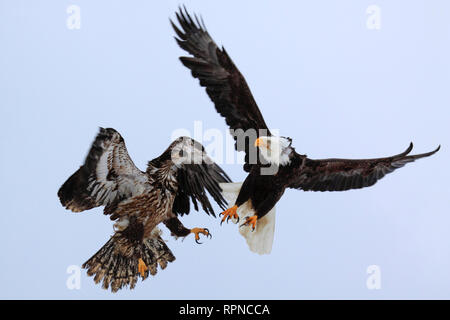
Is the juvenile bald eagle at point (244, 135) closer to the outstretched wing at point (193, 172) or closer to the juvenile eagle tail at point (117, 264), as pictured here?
the outstretched wing at point (193, 172)

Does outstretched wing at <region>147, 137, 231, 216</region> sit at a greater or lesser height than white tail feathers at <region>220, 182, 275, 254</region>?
greater

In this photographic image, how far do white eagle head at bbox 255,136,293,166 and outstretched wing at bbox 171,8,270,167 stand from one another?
0.32ft

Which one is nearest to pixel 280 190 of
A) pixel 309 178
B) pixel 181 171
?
pixel 309 178

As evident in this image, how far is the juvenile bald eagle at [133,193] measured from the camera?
622 centimetres

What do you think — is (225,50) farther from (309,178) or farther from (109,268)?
(109,268)

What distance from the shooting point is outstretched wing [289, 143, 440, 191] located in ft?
22.2

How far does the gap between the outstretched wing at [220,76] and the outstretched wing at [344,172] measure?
0.57 metres

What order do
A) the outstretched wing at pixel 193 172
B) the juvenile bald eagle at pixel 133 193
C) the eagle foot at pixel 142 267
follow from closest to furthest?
the juvenile bald eagle at pixel 133 193, the outstretched wing at pixel 193 172, the eagle foot at pixel 142 267

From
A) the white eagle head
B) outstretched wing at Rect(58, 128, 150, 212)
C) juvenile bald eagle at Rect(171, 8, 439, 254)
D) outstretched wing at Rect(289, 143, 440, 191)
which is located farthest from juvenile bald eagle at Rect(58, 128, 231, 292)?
outstretched wing at Rect(289, 143, 440, 191)

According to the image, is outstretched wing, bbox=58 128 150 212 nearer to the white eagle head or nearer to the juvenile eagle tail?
the juvenile eagle tail

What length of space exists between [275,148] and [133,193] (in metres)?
1.23

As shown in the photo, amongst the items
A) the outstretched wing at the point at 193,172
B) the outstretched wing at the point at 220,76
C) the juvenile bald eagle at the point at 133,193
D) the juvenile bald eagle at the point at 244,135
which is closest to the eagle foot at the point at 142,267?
the juvenile bald eagle at the point at 133,193

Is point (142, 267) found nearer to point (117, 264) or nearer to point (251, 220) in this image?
point (117, 264)

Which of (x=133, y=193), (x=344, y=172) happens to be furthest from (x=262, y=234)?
(x=133, y=193)
